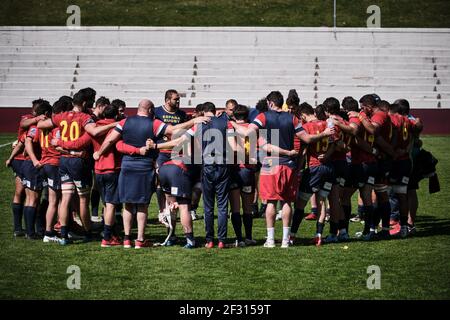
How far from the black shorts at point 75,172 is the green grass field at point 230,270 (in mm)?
938

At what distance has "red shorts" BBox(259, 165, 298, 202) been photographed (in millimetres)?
11430

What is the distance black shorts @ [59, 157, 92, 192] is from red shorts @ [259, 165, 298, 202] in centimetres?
265

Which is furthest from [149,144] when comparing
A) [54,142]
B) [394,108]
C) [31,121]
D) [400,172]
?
[394,108]

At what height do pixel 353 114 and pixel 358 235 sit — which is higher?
pixel 353 114

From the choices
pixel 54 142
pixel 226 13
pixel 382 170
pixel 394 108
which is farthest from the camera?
pixel 226 13

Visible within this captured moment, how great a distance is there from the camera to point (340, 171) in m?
12.2

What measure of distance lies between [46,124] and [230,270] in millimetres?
3809

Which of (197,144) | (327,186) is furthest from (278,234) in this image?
(197,144)

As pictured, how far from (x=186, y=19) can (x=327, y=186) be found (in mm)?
24082

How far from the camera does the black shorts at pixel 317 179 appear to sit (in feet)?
39.0

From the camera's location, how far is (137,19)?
115ft

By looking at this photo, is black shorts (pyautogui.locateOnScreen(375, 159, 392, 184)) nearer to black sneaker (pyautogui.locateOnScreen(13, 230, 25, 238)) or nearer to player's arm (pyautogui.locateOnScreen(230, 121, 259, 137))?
player's arm (pyautogui.locateOnScreen(230, 121, 259, 137))

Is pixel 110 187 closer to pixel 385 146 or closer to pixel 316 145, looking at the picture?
pixel 316 145

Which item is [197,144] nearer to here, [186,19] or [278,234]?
[278,234]
